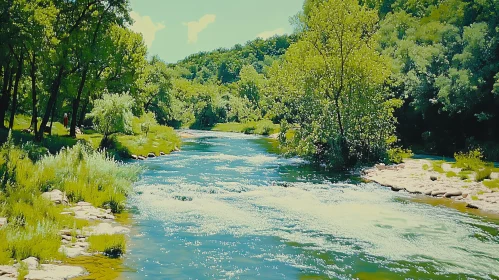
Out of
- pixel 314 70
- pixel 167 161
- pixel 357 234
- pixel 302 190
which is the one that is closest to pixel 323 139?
pixel 314 70

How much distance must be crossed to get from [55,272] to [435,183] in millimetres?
22096

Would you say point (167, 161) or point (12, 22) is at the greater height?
point (12, 22)

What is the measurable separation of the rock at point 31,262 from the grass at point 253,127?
72.5 meters

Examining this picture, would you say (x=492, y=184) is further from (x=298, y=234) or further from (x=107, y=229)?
(x=107, y=229)

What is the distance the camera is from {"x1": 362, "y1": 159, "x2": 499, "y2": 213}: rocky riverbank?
69.9ft

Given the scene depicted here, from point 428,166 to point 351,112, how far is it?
7.01m

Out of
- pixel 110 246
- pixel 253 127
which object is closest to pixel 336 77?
pixel 110 246

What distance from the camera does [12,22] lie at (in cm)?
2167

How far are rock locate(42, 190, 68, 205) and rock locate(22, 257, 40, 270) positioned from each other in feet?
18.6

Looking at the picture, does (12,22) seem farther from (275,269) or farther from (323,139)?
(323,139)

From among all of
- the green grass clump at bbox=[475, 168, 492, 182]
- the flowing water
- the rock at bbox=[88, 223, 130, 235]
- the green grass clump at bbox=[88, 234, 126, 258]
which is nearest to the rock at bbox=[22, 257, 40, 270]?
the green grass clump at bbox=[88, 234, 126, 258]

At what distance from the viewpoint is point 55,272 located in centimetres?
992

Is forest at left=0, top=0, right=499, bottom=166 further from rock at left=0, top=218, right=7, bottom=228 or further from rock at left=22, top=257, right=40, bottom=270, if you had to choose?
rock at left=22, top=257, right=40, bottom=270

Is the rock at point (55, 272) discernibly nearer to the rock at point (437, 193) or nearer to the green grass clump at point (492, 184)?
the rock at point (437, 193)
